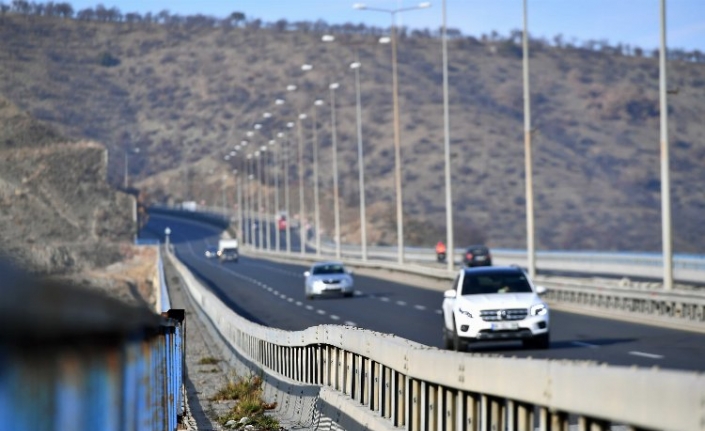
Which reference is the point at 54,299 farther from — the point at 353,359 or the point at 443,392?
the point at 353,359

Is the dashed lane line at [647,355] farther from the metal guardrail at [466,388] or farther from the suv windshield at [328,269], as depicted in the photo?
the suv windshield at [328,269]

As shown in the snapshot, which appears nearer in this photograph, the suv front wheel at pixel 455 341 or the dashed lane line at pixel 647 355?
the dashed lane line at pixel 647 355

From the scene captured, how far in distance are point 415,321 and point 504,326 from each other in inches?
530

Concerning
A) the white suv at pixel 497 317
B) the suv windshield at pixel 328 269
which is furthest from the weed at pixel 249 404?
the suv windshield at pixel 328 269

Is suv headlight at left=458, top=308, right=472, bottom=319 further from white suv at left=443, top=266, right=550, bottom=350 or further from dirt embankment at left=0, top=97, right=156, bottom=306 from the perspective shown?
dirt embankment at left=0, top=97, right=156, bottom=306

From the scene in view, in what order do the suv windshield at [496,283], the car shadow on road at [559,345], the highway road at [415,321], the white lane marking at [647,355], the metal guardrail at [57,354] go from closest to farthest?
1. the metal guardrail at [57,354]
2. the white lane marking at [647,355]
3. the highway road at [415,321]
4. the suv windshield at [496,283]
5. the car shadow on road at [559,345]

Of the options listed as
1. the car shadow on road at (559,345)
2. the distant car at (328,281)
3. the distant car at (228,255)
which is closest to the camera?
the car shadow on road at (559,345)

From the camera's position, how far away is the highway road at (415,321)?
2564 cm

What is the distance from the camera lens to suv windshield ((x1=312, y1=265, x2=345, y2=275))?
193 feet

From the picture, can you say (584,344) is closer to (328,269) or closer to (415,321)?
(415,321)

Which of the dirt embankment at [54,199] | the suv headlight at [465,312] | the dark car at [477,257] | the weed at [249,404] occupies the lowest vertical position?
the dark car at [477,257]

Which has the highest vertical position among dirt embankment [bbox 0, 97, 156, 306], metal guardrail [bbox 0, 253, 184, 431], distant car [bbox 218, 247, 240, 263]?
dirt embankment [bbox 0, 97, 156, 306]

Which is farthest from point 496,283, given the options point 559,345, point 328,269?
point 328,269

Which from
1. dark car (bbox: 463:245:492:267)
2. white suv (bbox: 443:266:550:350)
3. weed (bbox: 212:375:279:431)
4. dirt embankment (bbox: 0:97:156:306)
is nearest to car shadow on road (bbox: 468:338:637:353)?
white suv (bbox: 443:266:550:350)
